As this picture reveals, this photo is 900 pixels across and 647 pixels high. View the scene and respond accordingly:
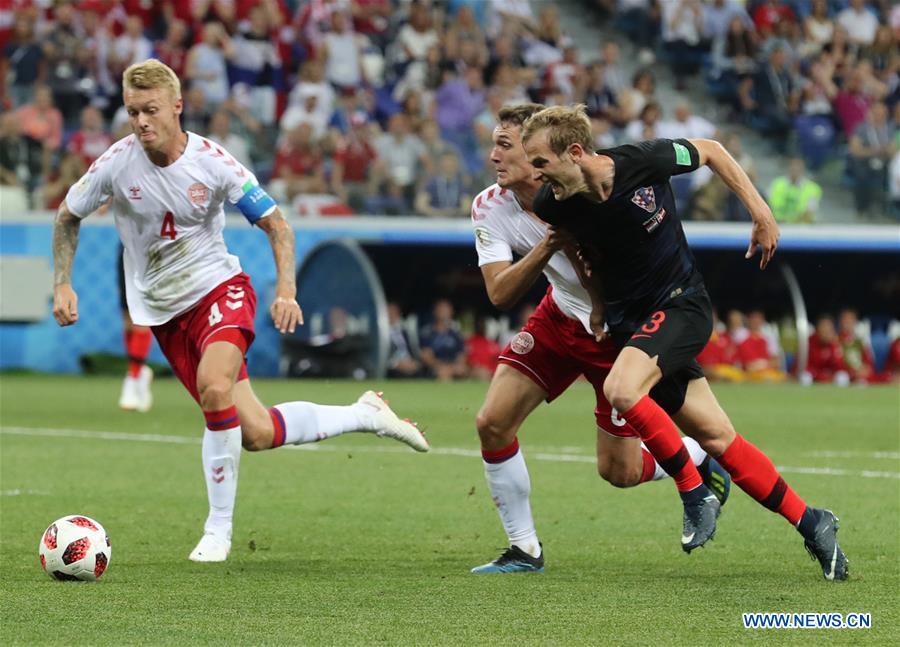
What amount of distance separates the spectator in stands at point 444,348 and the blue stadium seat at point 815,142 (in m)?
5.33

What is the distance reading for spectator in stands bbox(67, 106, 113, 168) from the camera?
756 inches

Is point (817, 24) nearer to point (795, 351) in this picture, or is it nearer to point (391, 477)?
point (795, 351)

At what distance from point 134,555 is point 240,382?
37.4 inches

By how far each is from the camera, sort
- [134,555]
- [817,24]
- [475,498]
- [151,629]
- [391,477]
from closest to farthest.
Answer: [151,629], [134,555], [475,498], [391,477], [817,24]

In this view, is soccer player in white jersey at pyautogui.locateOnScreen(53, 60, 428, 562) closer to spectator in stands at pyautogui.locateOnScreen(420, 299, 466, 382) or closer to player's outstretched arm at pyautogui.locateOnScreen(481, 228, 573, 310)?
player's outstretched arm at pyautogui.locateOnScreen(481, 228, 573, 310)

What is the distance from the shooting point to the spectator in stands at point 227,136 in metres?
19.2

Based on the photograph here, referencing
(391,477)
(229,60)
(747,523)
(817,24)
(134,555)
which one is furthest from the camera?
(817,24)

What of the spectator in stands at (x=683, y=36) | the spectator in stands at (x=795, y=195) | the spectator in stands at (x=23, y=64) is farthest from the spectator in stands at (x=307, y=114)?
the spectator in stands at (x=683, y=36)

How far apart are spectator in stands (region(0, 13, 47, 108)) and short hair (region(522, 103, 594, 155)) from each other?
14.7 meters

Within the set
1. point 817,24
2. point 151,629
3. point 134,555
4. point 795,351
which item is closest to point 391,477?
point 134,555

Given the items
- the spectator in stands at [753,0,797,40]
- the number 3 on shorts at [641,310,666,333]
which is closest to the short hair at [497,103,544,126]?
the number 3 on shorts at [641,310,666,333]

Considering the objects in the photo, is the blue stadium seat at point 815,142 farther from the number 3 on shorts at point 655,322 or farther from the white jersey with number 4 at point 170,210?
the number 3 on shorts at point 655,322

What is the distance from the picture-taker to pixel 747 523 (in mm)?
8391

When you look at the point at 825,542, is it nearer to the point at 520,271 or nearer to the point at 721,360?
the point at 520,271
